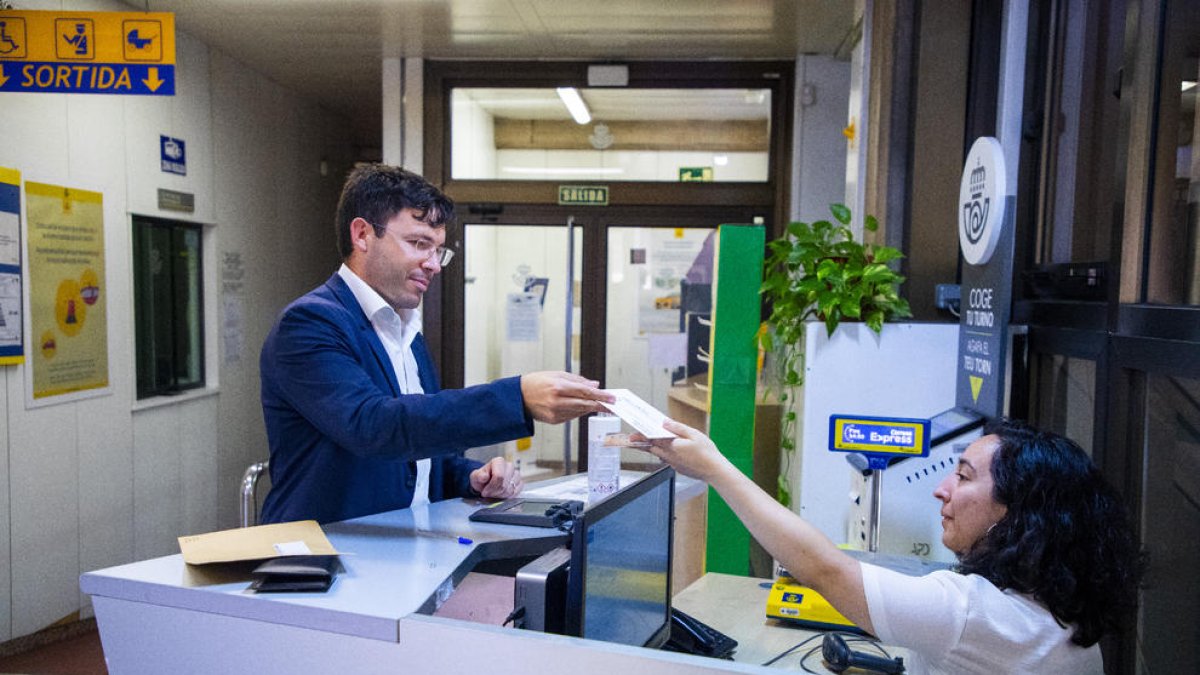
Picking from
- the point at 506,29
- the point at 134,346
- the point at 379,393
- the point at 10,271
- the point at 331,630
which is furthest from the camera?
the point at 506,29

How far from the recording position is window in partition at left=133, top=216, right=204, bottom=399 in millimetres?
4348

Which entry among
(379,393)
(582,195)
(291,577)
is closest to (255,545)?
(291,577)

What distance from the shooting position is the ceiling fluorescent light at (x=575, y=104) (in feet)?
16.6

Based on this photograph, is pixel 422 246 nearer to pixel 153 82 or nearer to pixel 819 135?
pixel 153 82

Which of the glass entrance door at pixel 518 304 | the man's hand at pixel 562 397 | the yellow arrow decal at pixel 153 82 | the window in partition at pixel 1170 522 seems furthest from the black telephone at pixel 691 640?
the glass entrance door at pixel 518 304

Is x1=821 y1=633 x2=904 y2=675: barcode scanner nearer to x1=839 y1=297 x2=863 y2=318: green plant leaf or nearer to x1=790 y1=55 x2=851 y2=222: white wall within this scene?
x1=839 y1=297 x2=863 y2=318: green plant leaf

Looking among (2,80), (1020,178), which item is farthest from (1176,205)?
(2,80)

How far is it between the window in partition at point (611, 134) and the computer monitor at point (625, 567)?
374 cm

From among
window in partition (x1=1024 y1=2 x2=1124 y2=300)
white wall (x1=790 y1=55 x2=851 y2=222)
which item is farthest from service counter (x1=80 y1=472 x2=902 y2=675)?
white wall (x1=790 y1=55 x2=851 y2=222)

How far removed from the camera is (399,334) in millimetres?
1870

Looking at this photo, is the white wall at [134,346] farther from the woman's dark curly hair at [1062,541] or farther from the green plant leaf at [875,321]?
the woman's dark curly hair at [1062,541]

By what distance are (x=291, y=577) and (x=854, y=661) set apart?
1.11 m

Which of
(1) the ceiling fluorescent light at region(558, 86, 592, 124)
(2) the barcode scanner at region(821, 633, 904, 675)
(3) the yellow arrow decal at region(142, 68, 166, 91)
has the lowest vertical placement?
(2) the barcode scanner at region(821, 633, 904, 675)

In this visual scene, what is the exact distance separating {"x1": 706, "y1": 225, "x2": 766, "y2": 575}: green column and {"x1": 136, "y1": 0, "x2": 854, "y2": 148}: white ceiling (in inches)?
54.5
